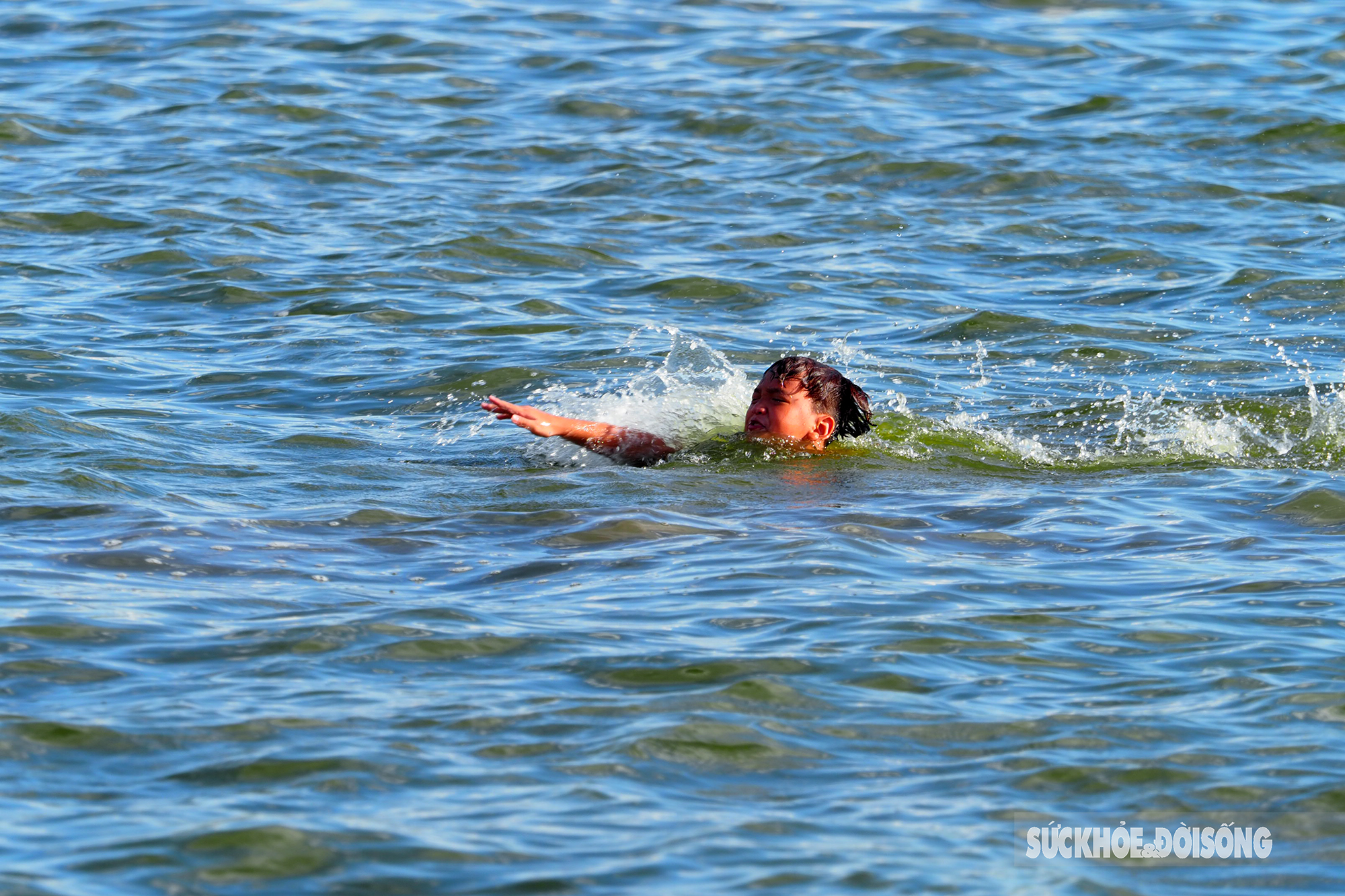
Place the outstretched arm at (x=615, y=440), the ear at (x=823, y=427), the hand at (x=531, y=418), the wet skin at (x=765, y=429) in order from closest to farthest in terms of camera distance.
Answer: the hand at (x=531, y=418), the outstretched arm at (x=615, y=440), the wet skin at (x=765, y=429), the ear at (x=823, y=427)

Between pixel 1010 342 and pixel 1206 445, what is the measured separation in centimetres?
304

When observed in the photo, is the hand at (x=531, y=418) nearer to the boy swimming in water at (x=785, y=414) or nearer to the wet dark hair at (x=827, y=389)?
the boy swimming in water at (x=785, y=414)

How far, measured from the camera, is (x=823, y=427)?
10.5 meters

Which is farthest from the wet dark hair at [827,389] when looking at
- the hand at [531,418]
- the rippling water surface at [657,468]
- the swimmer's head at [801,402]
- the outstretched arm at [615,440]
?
the hand at [531,418]

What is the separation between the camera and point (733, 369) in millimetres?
11766

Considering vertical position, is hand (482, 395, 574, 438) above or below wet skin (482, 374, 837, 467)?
above

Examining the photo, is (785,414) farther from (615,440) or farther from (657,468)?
(615,440)

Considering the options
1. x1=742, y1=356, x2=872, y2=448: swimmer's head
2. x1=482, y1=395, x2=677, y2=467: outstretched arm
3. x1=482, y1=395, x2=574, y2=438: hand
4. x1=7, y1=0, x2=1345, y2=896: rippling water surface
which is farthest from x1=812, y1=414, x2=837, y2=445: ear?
x1=482, y1=395, x2=574, y2=438: hand

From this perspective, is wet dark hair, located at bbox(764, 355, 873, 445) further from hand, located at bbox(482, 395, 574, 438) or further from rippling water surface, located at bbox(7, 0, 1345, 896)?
hand, located at bbox(482, 395, 574, 438)

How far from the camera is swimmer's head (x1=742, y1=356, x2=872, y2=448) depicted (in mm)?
10328

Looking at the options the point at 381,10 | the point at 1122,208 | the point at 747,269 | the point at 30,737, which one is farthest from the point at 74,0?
the point at 30,737

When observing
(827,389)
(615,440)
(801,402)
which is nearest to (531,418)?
(615,440)

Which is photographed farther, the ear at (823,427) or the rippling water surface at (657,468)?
the ear at (823,427)

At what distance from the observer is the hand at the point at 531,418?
30.3 feet
